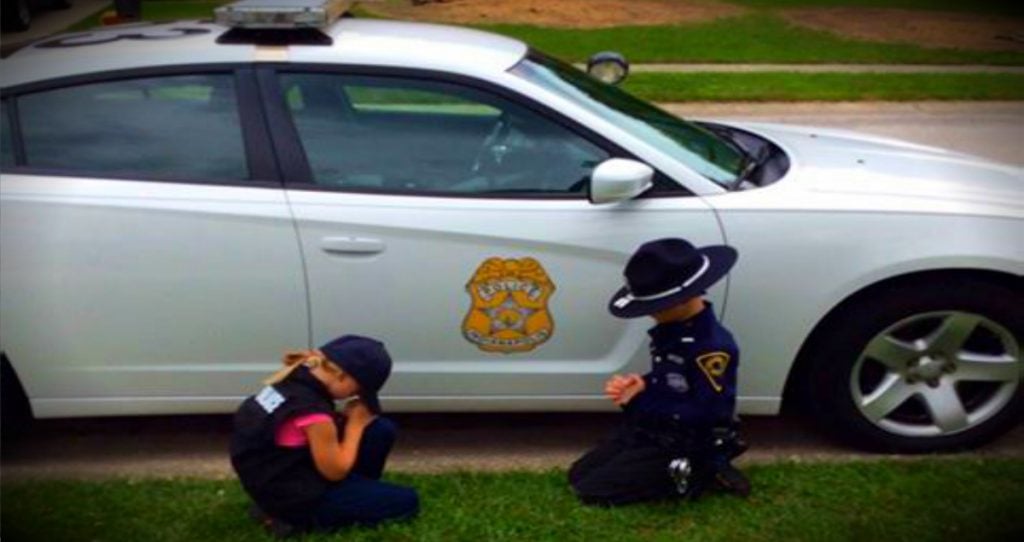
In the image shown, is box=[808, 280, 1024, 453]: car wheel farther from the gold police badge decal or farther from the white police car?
the gold police badge decal

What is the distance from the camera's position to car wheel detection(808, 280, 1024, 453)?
3.69 metres

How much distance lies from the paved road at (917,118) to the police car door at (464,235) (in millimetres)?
6262

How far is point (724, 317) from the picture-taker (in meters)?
3.70

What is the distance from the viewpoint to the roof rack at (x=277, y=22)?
12.5 ft

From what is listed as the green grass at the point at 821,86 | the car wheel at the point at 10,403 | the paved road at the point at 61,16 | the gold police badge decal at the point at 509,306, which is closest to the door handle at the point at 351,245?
the gold police badge decal at the point at 509,306

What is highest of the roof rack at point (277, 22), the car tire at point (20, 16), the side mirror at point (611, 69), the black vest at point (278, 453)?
the roof rack at point (277, 22)

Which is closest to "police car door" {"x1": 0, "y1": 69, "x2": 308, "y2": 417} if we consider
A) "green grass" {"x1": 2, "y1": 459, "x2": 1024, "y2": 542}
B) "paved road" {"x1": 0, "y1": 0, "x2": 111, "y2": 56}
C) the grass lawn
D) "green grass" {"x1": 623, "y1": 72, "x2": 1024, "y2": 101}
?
"green grass" {"x1": 2, "y1": 459, "x2": 1024, "y2": 542}

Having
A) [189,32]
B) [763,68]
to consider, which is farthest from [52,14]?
[189,32]

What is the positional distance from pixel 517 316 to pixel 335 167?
0.75 meters

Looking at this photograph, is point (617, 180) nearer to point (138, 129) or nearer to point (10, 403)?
point (138, 129)

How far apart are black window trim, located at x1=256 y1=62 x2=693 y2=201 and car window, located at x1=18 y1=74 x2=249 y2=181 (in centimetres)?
13

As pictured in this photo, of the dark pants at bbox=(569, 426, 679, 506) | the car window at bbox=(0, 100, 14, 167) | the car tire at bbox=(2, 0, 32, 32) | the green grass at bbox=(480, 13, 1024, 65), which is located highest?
the car window at bbox=(0, 100, 14, 167)

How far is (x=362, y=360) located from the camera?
10.8 ft

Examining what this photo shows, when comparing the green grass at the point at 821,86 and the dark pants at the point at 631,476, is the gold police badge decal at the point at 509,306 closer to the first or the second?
the dark pants at the point at 631,476
